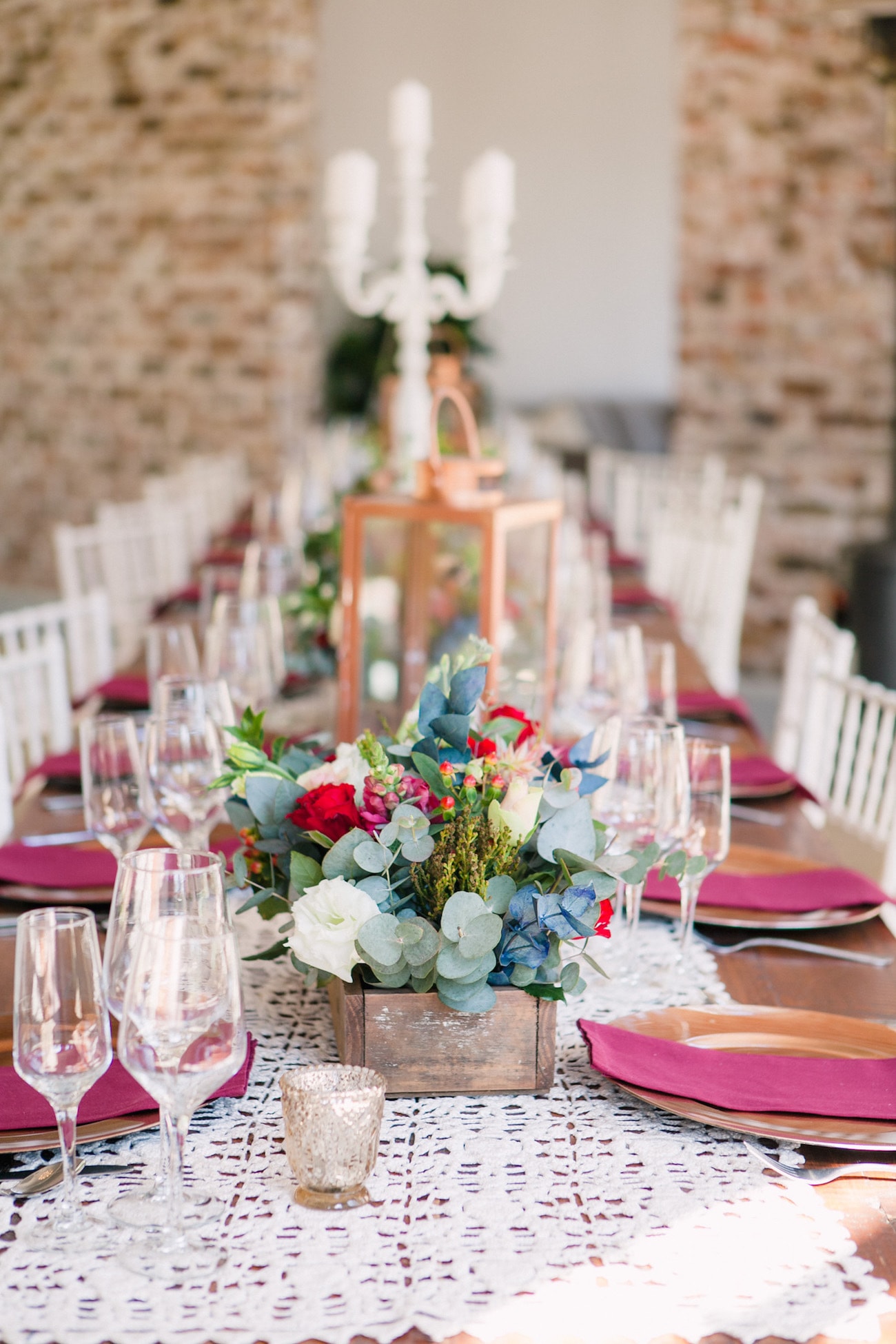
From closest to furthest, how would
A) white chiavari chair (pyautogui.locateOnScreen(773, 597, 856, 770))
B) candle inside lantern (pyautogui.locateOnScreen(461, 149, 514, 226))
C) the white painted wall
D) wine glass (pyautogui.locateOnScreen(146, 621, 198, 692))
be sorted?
wine glass (pyautogui.locateOnScreen(146, 621, 198, 692)), white chiavari chair (pyautogui.locateOnScreen(773, 597, 856, 770)), candle inside lantern (pyautogui.locateOnScreen(461, 149, 514, 226)), the white painted wall

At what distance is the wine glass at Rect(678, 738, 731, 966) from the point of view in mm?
1326

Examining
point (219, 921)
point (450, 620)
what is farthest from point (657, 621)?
point (219, 921)

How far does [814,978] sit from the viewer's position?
135cm

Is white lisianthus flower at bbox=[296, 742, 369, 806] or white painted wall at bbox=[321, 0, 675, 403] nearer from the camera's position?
white lisianthus flower at bbox=[296, 742, 369, 806]

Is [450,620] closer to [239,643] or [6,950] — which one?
[239,643]

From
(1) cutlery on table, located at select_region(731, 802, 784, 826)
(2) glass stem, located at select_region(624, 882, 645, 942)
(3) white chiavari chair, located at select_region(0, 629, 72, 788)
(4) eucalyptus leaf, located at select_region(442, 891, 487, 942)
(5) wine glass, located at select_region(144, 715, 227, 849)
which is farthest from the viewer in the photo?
(3) white chiavari chair, located at select_region(0, 629, 72, 788)

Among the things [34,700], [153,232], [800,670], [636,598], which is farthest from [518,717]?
[153,232]

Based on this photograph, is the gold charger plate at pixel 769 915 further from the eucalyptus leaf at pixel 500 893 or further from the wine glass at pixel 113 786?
the wine glass at pixel 113 786

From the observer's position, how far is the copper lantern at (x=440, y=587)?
1.70 meters

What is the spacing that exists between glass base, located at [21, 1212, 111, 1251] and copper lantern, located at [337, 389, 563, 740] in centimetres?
88

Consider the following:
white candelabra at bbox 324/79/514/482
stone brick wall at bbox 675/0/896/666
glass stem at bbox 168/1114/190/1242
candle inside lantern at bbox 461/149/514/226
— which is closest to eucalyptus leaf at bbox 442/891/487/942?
glass stem at bbox 168/1114/190/1242

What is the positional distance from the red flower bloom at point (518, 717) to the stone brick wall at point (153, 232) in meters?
6.09

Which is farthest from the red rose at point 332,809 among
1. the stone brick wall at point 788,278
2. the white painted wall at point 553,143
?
the white painted wall at point 553,143

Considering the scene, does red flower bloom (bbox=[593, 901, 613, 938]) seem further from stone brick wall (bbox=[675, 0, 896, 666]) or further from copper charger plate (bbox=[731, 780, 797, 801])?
stone brick wall (bbox=[675, 0, 896, 666])
